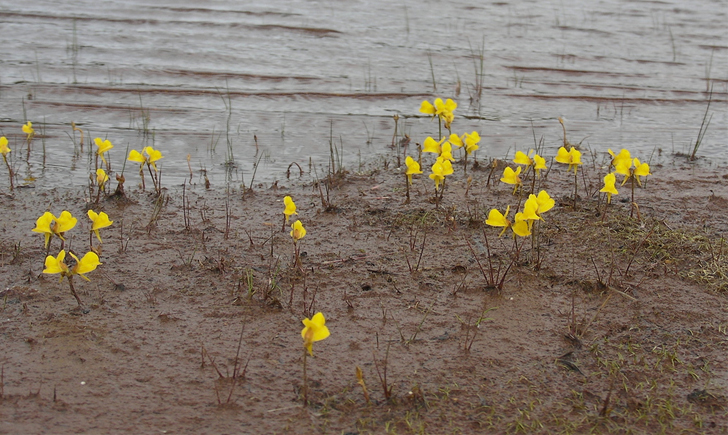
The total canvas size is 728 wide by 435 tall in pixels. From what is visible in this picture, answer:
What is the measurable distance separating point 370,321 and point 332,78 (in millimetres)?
4882

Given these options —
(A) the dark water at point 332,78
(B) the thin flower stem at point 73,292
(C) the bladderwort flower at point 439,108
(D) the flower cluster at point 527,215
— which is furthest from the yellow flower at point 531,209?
(A) the dark water at point 332,78

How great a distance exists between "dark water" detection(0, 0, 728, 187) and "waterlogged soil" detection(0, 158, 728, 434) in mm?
1313

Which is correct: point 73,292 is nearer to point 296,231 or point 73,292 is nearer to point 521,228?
point 296,231

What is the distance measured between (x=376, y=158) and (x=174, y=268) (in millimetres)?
2398

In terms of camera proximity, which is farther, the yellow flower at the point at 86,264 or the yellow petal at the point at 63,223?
the yellow petal at the point at 63,223

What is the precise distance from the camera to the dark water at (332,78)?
5781 millimetres

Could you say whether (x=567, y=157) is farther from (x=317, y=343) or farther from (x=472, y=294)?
(x=317, y=343)

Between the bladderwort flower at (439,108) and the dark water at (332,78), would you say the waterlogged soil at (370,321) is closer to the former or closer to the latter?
the bladderwort flower at (439,108)

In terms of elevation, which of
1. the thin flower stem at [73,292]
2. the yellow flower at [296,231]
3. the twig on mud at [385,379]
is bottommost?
the twig on mud at [385,379]

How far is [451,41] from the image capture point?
8938 millimetres

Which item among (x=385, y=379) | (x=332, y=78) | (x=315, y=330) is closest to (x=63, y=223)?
(x=315, y=330)

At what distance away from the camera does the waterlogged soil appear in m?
2.45

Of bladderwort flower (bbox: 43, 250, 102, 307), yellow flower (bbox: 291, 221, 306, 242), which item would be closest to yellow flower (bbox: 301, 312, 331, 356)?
yellow flower (bbox: 291, 221, 306, 242)

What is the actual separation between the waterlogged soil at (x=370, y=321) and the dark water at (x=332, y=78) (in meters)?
1.31
